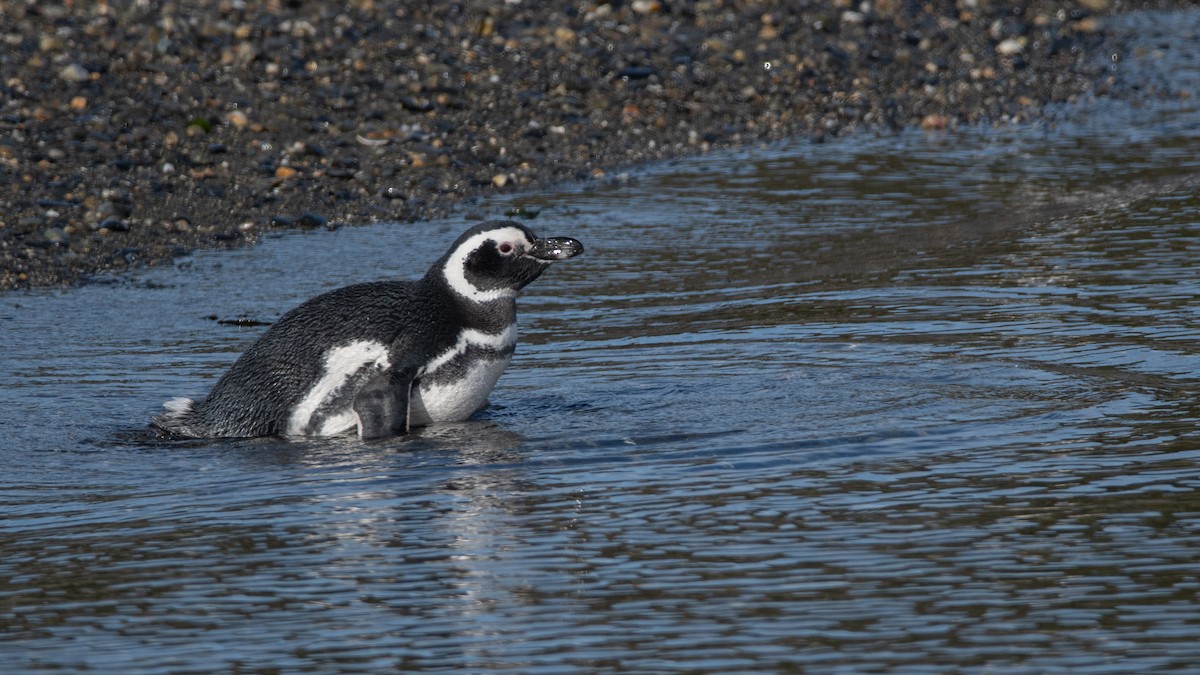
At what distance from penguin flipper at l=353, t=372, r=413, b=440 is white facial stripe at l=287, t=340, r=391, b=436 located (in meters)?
0.08

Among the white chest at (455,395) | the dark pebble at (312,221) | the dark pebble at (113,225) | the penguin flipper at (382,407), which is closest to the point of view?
the penguin flipper at (382,407)

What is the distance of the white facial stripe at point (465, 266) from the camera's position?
272 inches

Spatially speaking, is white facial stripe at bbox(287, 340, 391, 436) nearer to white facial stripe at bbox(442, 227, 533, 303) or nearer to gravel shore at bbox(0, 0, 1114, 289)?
white facial stripe at bbox(442, 227, 533, 303)

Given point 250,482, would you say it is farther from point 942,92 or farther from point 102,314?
point 942,92

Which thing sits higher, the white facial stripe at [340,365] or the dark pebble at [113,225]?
the dark pebble at [113,225]

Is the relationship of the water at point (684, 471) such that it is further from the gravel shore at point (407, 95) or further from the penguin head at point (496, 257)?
the gravel shore at point (407, 95)

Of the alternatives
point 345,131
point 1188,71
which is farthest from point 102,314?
point 1188,71

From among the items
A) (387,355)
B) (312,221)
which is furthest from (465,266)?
(312,221)

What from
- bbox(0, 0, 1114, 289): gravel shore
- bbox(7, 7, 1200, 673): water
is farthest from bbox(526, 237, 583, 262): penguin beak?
bbox(0, 0, 1114, 289): gravel shore

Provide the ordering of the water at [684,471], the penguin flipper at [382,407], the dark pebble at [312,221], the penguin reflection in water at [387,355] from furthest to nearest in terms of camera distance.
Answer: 1. the dark pebble at [312,221]
2. the penguin reflection in water at [387,355]
3. the penguin flipper at [382,407]
4. the water at [684,471]

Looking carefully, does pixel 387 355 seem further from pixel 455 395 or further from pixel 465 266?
pixel 465 266

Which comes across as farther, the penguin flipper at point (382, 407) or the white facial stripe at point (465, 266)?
the white facial stripe at point (465, 266)

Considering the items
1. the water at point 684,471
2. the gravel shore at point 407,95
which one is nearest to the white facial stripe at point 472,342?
the water at point 684,471

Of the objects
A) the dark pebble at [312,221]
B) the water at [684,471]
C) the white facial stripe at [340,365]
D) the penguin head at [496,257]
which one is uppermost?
the penguin head at [496,257]
